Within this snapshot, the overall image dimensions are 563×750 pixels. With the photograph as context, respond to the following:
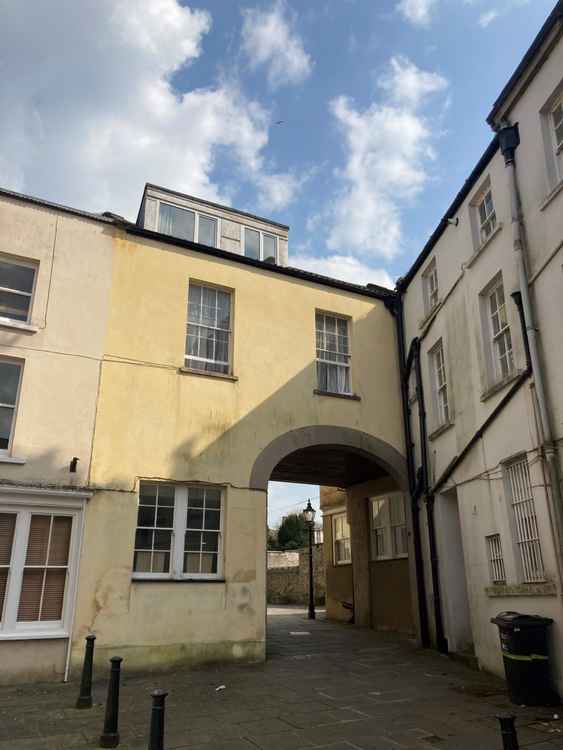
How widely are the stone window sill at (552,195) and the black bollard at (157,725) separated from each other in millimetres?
8239

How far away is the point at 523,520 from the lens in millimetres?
9195

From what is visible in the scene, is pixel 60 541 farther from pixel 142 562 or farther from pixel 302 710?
pixel 302 710

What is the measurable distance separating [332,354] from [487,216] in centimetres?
468

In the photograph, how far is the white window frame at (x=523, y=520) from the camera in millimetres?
8812

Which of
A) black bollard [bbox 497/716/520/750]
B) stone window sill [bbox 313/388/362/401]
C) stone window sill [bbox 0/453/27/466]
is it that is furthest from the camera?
stone window sill [bbox 313/388/362/401]

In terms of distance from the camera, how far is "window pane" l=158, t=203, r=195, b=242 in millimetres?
15766

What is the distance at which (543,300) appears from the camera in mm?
9008

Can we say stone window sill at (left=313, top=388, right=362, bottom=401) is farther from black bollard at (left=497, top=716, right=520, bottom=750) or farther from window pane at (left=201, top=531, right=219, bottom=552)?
black bollard at (left=497, top=716, right=520, bottom=750)

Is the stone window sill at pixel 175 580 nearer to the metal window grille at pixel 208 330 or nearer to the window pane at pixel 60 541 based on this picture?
the window pane at pixel 60 541

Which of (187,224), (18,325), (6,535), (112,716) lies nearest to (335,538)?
(187,224)

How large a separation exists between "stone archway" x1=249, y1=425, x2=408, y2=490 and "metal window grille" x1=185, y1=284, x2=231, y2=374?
6.46ft

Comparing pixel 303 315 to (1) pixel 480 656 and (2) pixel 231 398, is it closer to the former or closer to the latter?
(2) pixel 231 398

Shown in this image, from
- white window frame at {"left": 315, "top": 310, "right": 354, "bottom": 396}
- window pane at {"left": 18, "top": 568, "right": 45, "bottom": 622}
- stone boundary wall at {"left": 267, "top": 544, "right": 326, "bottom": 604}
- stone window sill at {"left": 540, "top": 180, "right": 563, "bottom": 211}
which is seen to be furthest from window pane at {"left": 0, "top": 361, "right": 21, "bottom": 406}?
stone boundary wall at {"left": 267, "top": 544, "right": 326, "bottom": 604}

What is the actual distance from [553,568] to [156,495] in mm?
6845
